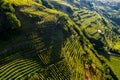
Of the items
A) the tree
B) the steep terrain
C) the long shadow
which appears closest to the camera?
the steep terrain

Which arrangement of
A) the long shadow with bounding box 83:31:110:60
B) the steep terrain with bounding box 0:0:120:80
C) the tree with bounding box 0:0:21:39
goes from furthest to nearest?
1. the long shadow with bounding box 83:31:110:60
2. the tree with bounding box 0:0:21:39
3. the steep terrain with bounding box 0:0:120:80

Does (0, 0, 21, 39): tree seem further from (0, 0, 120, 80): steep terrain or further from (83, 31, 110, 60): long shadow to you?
(83, 31, 110, 60): long shadow

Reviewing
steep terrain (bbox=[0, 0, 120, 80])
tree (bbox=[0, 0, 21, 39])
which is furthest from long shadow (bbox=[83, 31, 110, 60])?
tree (bbox=[0, 0, 21, 39])

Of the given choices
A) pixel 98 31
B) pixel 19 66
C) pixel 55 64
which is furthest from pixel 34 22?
pixel 98 31

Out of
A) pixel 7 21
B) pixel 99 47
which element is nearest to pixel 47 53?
pixel 7 21

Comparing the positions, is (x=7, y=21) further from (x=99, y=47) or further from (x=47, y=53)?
(x=99, y=47)

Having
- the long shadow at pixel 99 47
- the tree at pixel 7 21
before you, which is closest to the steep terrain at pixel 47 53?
the long shadow at pixel 99 47

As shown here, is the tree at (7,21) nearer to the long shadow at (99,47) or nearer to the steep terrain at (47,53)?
the steep terrain at (47,53)

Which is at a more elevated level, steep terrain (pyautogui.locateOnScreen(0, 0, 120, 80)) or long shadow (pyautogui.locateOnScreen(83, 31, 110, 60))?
steep terrain (pyautogui.locateOnScreen(0, 0, 120, 80))

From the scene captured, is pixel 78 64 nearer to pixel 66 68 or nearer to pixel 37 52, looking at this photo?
pixel 66 68

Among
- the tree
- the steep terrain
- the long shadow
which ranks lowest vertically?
the long shadow

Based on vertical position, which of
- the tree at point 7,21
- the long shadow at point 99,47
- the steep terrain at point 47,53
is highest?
the tree at point 7,21
